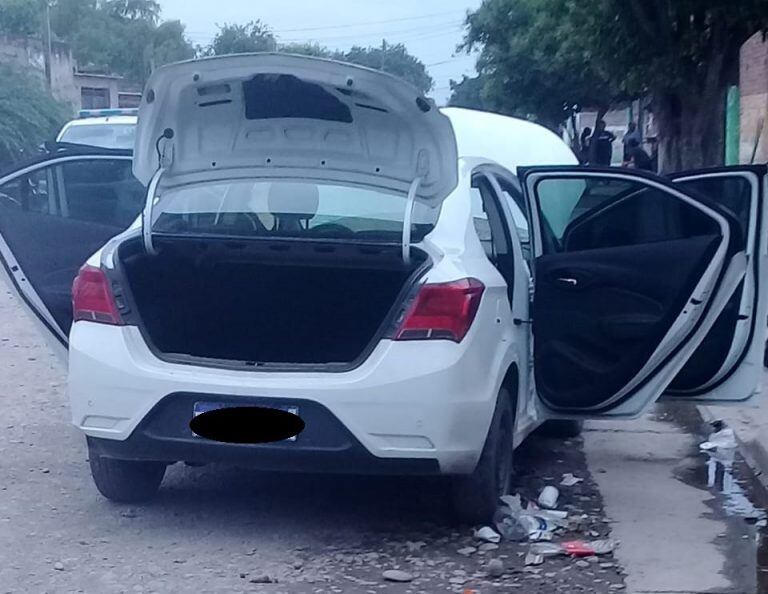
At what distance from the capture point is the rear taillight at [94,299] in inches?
230

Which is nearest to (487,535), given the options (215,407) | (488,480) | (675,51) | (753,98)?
(488,480)

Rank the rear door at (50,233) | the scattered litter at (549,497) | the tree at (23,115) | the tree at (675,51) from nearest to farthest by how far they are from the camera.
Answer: the scattered litter at (549,497), the rear door at (50,233), the tree at (675,51), the tree at (23,115)

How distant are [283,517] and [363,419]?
1068 millimetres

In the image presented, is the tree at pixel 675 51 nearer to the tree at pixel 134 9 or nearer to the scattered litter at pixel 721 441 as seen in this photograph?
the scattered litter at pixel 721 441

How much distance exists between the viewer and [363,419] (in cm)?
549

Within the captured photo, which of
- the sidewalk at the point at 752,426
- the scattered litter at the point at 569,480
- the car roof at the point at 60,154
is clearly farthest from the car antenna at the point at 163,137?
the sidewalk at the point at 752,426

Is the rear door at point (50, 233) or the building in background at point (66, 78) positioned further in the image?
the building in background at point (66, 78)

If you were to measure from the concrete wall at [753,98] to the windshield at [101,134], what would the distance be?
27.8ft

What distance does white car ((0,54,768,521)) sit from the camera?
5.58 meters

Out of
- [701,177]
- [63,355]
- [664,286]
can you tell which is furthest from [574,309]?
[63,355]

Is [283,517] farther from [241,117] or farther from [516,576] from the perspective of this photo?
[241,117]

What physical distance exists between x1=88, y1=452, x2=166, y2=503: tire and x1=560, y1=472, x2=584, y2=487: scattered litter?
2091 millimetres

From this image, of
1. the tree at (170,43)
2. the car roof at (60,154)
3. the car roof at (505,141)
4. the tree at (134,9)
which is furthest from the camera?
the tree at (134,9)

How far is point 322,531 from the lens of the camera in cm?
612
